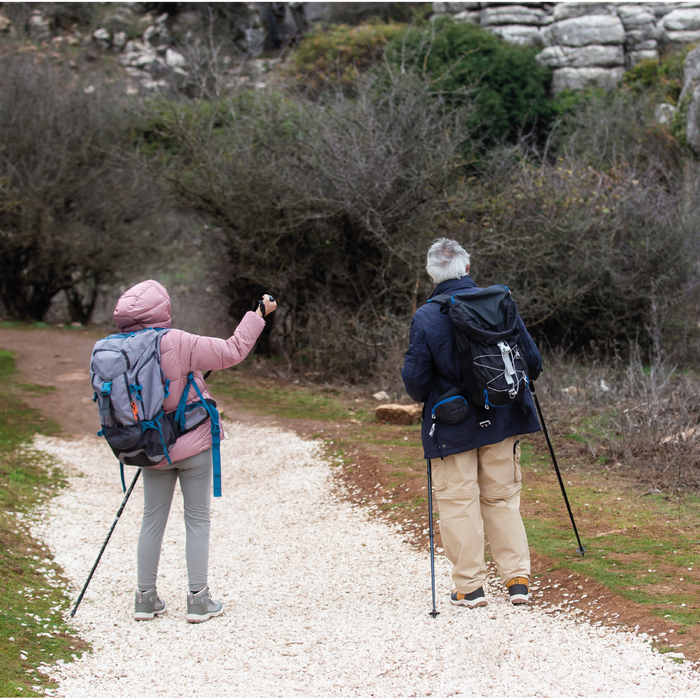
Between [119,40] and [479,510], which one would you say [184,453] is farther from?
[119,40]

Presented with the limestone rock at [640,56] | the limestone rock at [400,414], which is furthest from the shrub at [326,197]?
the limestone rock at [640,56]

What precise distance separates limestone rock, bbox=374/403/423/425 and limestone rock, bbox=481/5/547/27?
1892 cm

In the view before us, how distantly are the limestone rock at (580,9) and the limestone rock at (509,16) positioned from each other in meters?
0.71

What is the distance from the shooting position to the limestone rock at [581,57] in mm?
22094

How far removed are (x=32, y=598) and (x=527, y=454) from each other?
15.8ft

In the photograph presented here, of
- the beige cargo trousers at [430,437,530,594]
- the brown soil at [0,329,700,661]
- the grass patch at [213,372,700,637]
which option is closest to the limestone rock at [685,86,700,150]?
the grass patch at [213,372,700,637]

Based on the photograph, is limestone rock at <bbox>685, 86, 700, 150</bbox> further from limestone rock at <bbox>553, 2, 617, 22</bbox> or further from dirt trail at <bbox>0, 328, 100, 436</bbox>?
dirt trail at <bbox>0, 328, 100, 436</bbox>

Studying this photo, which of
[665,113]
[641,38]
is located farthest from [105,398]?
[641,38]

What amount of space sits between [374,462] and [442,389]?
3.48 meters

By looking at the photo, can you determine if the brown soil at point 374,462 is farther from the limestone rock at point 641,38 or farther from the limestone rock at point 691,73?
the limestone rock at point 641,38

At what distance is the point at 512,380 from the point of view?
367 centimetres

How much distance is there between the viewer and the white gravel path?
3230 mm

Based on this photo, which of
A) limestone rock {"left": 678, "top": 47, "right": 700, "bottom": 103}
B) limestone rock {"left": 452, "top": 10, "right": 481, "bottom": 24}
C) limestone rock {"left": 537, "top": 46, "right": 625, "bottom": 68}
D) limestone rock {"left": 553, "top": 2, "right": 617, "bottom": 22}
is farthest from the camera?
limestone rock {"left": 452, "top": 10, "right": 481, "bottom": 24}

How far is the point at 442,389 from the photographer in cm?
385
